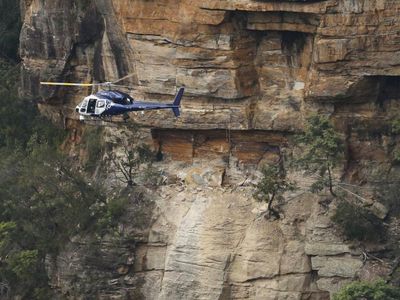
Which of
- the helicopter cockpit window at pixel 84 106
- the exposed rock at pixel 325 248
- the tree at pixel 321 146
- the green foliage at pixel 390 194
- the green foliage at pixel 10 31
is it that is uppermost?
the green foliage at pixel 10 31

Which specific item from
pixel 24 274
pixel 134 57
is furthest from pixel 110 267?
pixel 134 57

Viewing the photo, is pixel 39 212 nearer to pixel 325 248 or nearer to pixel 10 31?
pixel 325 248

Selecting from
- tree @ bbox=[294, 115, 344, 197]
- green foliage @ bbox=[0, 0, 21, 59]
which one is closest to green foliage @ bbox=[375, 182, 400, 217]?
tree @ bbox=[294, 115, 344, 197]

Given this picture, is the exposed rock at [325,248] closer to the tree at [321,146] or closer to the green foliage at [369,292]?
the tree at [321,146]

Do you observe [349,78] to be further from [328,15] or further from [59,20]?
[59,20]

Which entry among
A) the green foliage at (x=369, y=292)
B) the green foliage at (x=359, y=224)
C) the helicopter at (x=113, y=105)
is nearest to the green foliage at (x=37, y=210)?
the helicopter at (x=113, y=105)

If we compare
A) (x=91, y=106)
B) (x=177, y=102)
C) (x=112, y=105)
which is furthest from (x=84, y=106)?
(x=177, y=102)
